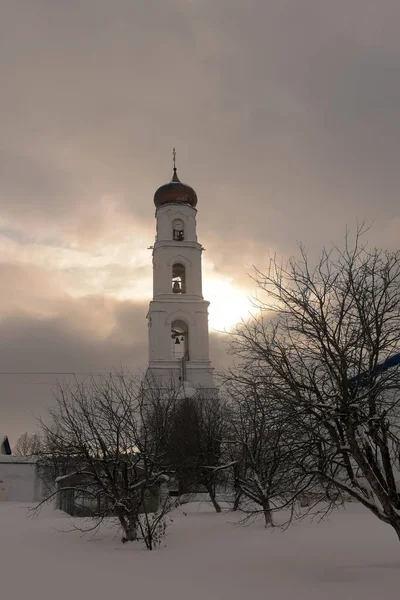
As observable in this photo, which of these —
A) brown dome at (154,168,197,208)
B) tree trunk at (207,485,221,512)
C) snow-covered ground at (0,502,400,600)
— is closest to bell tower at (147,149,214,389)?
brown dome at (154,168,197,208)

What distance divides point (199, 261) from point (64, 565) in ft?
112

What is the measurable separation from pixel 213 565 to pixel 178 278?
113ft

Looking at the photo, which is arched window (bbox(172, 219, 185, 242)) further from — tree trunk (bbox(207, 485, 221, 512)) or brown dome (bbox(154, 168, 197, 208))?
tree trunk (bbox(207, 485, 221, 512))

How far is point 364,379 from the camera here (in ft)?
34.9

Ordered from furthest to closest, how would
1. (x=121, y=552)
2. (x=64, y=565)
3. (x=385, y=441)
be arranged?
(x=121, y=552)
(x=64, y=565)
(x=385, y=441)

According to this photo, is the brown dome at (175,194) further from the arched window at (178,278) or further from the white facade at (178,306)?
the arched window at (178,278)

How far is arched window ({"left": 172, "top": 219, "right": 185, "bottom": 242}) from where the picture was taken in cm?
4559

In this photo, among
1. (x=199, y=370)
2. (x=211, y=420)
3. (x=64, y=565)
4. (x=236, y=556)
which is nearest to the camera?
(x=64, y=565)

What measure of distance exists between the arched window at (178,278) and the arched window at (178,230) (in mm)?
2302

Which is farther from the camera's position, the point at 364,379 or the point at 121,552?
the point at 121,552

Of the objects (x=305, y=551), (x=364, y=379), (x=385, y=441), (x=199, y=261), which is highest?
(x=199, y=261)

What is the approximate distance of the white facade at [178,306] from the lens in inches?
1635

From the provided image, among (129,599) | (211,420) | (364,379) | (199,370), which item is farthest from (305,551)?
(199,370)

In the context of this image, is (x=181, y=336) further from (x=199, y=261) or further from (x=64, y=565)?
(x=64, y=565)
